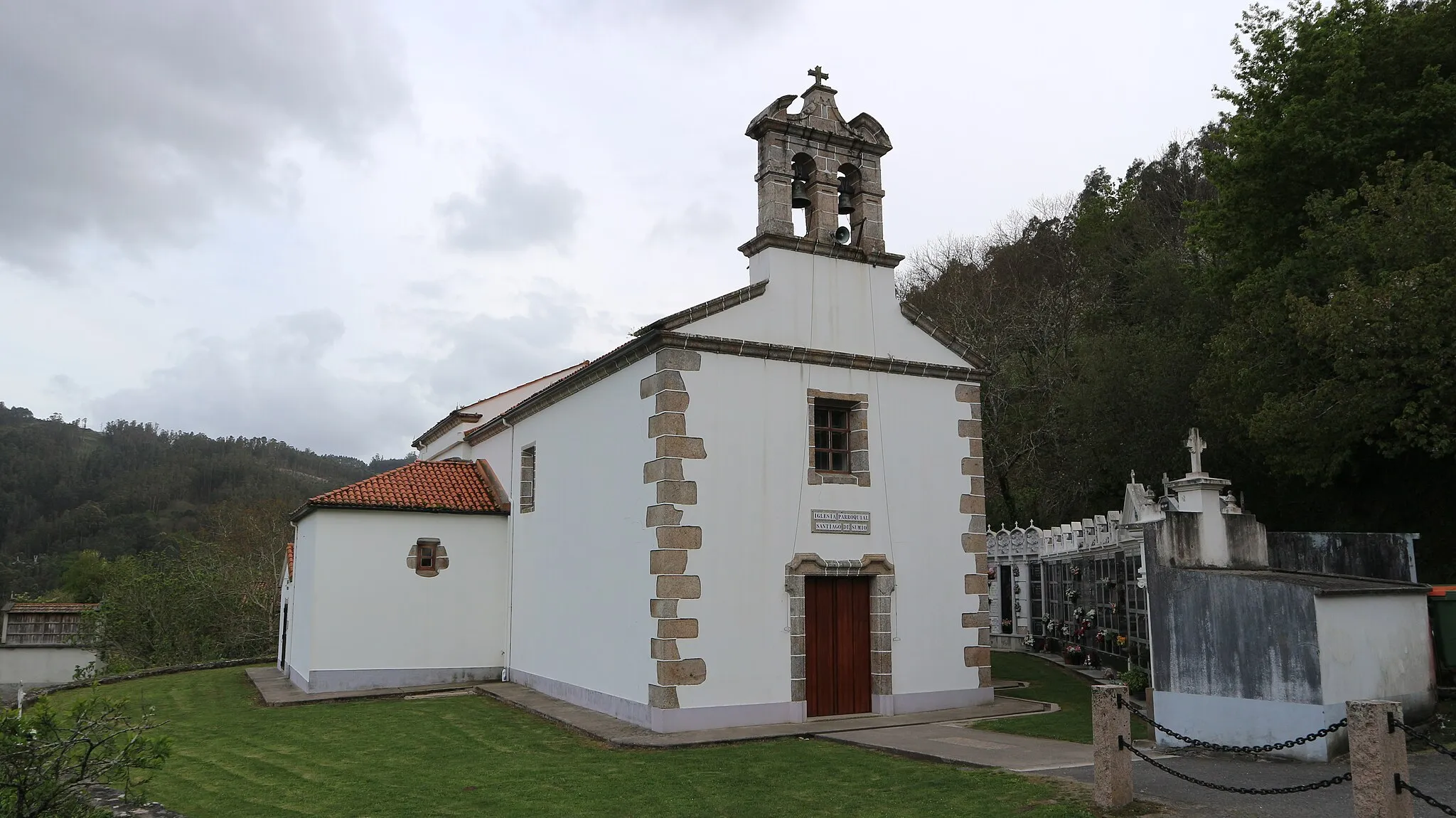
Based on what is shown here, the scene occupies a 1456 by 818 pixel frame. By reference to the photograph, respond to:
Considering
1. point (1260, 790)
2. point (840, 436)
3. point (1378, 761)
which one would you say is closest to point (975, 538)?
point (840, 436)

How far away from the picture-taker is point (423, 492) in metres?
17.6

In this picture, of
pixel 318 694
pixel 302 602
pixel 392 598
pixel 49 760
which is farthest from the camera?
pixel 302 602

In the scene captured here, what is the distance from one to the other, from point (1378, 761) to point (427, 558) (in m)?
14.3

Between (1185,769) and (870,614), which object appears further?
(870,614)

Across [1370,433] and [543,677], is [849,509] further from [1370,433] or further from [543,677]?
[1370,433]

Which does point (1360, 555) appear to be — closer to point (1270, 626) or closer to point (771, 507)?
point (1270, 626)

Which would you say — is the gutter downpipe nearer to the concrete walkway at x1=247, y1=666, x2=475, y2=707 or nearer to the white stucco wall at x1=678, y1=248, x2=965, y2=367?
the concrete walkway at x1=247, y1=666, x2=475, y2=707

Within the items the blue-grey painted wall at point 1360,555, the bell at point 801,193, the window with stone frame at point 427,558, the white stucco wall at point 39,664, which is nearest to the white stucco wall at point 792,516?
the bell at point 801,193

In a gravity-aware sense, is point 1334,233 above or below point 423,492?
above

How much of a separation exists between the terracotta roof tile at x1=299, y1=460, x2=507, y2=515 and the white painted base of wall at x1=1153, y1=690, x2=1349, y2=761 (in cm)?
1170

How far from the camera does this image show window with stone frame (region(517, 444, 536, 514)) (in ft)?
55.1

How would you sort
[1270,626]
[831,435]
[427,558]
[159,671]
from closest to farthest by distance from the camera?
[1270,626] → [831,435] → [427,558] → [159,671]

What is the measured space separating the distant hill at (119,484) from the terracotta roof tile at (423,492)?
3923 cm

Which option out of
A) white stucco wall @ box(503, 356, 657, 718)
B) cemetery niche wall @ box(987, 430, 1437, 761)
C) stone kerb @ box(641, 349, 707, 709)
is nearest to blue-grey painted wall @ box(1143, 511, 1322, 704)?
cemetery niche wall @ box(987, 430, 1437, 761)
